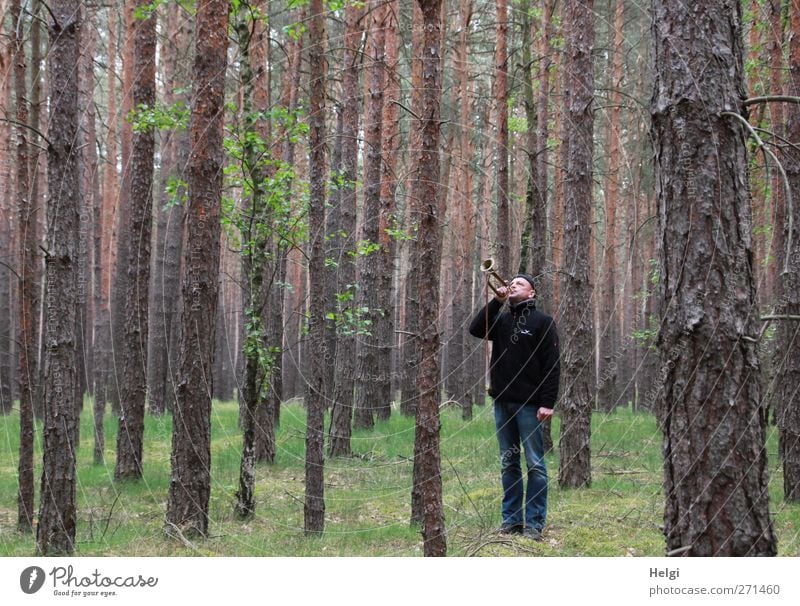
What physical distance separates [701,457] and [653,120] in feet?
6.17

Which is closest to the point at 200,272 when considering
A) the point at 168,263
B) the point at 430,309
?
the point at 430,309

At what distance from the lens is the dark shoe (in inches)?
252

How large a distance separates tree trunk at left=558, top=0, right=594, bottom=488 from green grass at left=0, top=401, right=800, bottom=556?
2.45 feet

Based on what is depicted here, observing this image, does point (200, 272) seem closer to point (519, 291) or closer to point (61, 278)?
point (61, 278)

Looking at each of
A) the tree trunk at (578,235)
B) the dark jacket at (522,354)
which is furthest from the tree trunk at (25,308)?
the tree trunk at (578,235)

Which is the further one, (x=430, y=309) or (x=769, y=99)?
(x=430, y=309)

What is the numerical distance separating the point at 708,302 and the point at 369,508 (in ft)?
17.2

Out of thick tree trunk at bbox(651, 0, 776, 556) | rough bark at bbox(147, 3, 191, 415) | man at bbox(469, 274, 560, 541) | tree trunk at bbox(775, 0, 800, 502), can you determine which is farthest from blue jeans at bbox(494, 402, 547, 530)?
rough bark at bbox(147, 3, 191, 415)

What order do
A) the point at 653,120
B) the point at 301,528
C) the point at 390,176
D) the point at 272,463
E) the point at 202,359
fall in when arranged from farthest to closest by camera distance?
the point at 390,176, the point at 272,463, the point at 301,528, the point at 202,359, the point at 653,120

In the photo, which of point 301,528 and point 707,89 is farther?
point 301,528

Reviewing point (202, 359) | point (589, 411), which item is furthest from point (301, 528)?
point (589, 411)

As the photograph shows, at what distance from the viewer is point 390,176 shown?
512 inches

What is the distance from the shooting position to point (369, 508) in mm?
8305
